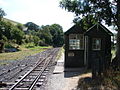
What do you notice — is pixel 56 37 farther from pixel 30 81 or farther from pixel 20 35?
pixel 30 81

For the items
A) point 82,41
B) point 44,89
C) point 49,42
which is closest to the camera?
point 44,89

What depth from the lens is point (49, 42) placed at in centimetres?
11219

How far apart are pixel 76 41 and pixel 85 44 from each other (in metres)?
0.93

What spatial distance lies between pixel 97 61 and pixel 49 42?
10137 cm

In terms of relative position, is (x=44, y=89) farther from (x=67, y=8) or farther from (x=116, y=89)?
(x=67, y=8)

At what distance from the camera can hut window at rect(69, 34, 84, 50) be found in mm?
18281

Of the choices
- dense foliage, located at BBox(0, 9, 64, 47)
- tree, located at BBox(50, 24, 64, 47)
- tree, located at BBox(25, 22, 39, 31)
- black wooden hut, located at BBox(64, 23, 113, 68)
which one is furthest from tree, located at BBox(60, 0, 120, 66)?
tree, located at BBox(25, 22, 39, 31)

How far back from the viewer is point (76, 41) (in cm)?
1816

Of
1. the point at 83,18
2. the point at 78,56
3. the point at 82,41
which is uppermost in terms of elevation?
the point at 83,18

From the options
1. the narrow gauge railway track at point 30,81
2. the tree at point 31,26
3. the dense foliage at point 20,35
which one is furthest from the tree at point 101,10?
the tree at point 31,26

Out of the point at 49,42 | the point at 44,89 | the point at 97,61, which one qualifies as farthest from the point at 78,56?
the point at 49,42

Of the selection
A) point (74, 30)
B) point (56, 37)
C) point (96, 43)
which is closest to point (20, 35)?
point (74, 30)

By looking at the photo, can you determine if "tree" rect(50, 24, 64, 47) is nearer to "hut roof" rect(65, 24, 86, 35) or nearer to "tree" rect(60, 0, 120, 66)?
"hut roof" rect(65, 24, 86, 35)

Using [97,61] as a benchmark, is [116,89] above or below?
below
